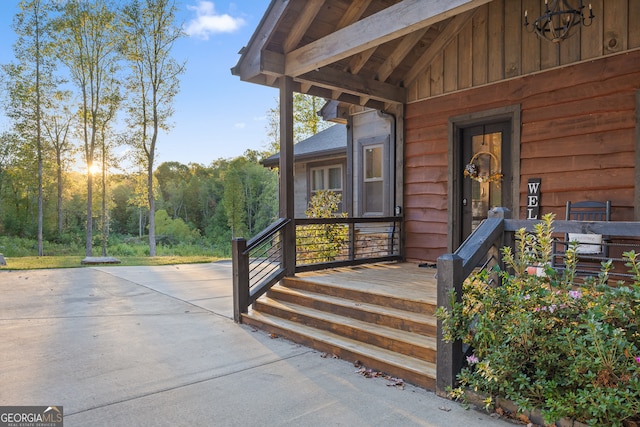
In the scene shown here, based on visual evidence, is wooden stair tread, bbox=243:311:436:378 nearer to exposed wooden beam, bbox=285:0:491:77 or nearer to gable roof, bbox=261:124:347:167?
exposed wooden beam, bbox=285:0:491:77

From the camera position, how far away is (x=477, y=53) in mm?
5055

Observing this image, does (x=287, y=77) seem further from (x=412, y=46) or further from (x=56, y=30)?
(x=56, y=30)

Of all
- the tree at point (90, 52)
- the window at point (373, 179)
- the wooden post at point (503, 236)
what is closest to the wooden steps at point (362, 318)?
the wooden post at point (503, 236)

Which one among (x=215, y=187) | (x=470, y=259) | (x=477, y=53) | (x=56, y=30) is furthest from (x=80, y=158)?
(x=215, y=187)

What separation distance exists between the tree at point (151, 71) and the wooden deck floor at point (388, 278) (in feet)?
32.8

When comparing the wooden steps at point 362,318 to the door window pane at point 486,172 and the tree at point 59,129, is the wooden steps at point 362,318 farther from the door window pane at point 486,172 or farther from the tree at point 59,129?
the tree at point 59,129

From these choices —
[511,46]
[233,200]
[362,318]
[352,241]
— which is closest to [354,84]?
[511,46]

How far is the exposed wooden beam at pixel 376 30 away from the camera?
3.19 meters

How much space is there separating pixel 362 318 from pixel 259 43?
3215mm

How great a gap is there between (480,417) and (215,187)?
1346 inches

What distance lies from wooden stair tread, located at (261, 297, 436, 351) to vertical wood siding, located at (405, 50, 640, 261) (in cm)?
232

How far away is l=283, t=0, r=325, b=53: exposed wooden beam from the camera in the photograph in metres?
4.44

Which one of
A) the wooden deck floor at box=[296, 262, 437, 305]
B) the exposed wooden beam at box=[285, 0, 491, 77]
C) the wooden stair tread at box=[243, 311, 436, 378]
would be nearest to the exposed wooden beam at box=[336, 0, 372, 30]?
the exposed wooden beam at box=[285, 0, 491, 77]

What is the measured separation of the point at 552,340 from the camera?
2.17m
